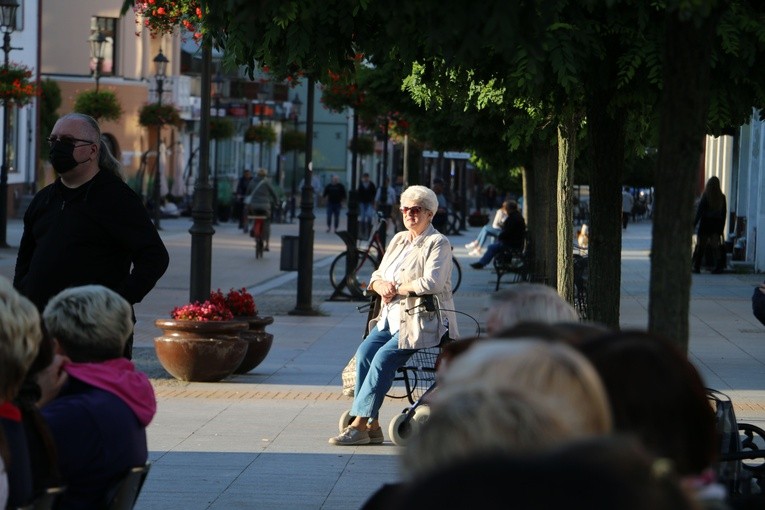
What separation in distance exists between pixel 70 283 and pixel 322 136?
80536 millimetres

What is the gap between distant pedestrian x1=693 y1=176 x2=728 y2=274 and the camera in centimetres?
2486

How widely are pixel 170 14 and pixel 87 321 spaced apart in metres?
6.46

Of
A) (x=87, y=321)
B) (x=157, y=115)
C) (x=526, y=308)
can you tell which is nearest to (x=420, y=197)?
(x=87, y=321)

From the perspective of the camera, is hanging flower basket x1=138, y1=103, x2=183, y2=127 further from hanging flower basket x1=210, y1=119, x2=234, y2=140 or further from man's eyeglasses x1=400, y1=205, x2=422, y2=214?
man's eyeglasses x1=400, y1=205, x2=422, y2=214

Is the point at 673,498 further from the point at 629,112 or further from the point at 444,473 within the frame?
the point at 629,112

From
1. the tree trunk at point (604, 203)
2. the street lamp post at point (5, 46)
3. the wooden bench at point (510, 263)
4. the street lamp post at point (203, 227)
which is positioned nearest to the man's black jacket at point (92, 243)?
the tree trunk at point (604, 203)

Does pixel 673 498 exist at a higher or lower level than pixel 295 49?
lower

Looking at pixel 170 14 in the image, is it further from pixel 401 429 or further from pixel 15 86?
pixel 15 86

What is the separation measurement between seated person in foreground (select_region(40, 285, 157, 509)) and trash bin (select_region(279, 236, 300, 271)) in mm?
14060

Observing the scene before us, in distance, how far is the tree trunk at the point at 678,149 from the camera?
3.97 metres

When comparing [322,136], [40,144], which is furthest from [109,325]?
[322,136]

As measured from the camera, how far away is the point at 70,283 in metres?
6.26

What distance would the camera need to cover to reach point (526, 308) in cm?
372

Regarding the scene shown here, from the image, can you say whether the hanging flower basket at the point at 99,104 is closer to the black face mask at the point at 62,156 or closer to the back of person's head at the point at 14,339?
the black face mask at the point at 62,156
